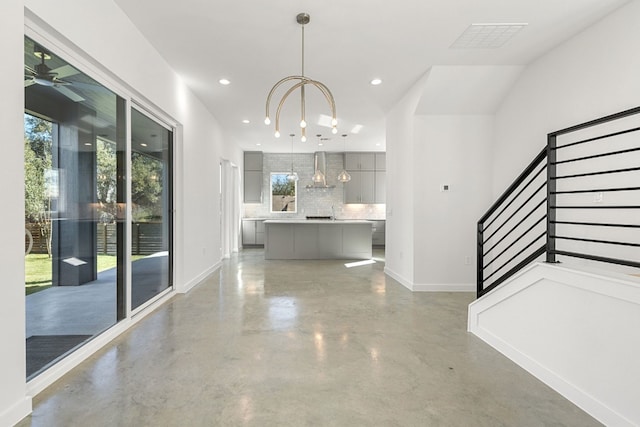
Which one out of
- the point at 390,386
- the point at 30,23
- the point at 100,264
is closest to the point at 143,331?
the point at 100,264

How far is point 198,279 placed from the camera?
17.2ft

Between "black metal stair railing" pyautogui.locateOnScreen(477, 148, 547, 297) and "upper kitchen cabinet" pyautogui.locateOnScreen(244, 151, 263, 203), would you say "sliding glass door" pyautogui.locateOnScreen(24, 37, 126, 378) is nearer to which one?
"black metal stair railing" pyautogui.locateOnScreen(477, 148, 547, 297)

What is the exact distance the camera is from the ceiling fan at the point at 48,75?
208 centimetres

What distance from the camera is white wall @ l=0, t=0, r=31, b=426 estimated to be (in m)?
1.74

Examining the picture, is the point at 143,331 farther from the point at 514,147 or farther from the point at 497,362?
the point at 514,147

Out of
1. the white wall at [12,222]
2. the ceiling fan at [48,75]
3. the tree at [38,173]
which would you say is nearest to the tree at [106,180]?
the ceiling fan at [48,75]

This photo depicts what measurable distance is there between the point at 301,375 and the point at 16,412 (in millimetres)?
1670

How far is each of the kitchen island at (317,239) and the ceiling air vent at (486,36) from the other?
4.69 metres

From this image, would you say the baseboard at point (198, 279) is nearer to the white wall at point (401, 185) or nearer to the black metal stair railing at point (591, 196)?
the white wall at point (401, 185)

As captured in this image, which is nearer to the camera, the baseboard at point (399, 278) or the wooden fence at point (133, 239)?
the wooden fence at point (133, 239)

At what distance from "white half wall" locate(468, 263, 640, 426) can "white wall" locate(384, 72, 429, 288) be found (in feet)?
7.50

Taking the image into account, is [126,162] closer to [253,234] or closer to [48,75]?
[48,75]

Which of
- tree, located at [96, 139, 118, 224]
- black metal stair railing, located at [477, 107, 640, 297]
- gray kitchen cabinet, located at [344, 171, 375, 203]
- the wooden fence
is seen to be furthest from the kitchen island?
tree, located at [96, 139, 118, 224]

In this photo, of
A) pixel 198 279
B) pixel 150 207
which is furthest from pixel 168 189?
pixel 198 279
